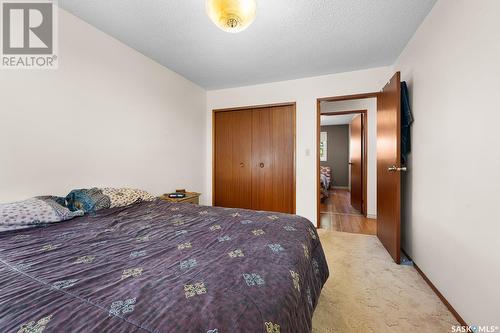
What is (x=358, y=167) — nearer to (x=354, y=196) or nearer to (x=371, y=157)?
(x=371, y=157)

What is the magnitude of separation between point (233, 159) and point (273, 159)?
0.76m

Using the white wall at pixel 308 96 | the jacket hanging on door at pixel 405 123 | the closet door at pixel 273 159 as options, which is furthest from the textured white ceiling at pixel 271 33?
the closet door at pixel 273 159

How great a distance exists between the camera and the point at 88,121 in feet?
6.69

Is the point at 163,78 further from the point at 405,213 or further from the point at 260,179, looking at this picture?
the point at 405,213

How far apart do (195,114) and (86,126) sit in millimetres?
1844

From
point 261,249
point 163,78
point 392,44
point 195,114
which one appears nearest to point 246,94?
point 195,114

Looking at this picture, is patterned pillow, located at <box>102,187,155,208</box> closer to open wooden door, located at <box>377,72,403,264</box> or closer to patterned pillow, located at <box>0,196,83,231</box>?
patterned pillow, located at <box>0,196,83,231</box>

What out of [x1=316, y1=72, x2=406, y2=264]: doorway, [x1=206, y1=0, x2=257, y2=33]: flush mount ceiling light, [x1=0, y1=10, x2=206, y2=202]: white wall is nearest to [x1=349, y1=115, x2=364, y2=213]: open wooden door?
[x1=316, y1=72, x2=406, y2=264]: doorway

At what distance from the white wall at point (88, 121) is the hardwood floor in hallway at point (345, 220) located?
106 inches

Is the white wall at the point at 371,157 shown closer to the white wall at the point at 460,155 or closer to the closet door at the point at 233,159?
the white wall at the point at 460,155

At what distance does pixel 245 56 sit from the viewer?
2631 millimetres
